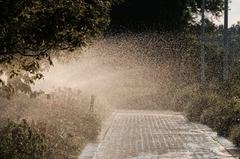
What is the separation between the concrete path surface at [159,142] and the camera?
589 inches

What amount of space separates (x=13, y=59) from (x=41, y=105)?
6.65 m

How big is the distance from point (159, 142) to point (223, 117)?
3.28 m

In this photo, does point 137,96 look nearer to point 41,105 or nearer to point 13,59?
point 41,105

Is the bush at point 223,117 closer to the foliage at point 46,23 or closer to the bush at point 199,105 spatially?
the bush at point 199,105

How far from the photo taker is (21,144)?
40.5ft

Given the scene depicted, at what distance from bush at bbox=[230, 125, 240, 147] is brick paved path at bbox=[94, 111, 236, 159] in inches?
16.9

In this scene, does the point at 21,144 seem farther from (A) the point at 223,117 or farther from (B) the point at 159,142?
(A) the point at 223,117

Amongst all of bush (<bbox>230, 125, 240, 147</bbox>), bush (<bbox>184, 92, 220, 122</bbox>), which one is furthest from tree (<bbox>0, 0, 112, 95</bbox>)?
bush (<bbox>184, 92, 220, 122</bbox>)

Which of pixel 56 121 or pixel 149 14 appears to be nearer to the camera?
pixel 56 121

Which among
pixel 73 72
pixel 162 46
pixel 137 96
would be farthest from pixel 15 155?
pixel 162 46

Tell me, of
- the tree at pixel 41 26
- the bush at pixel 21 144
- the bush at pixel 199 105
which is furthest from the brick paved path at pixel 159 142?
the tree at pixel 41 26

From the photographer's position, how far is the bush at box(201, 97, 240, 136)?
63.8 feet

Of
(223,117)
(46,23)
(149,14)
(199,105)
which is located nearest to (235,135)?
(223,117)

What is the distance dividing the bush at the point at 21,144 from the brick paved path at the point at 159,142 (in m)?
2.10
